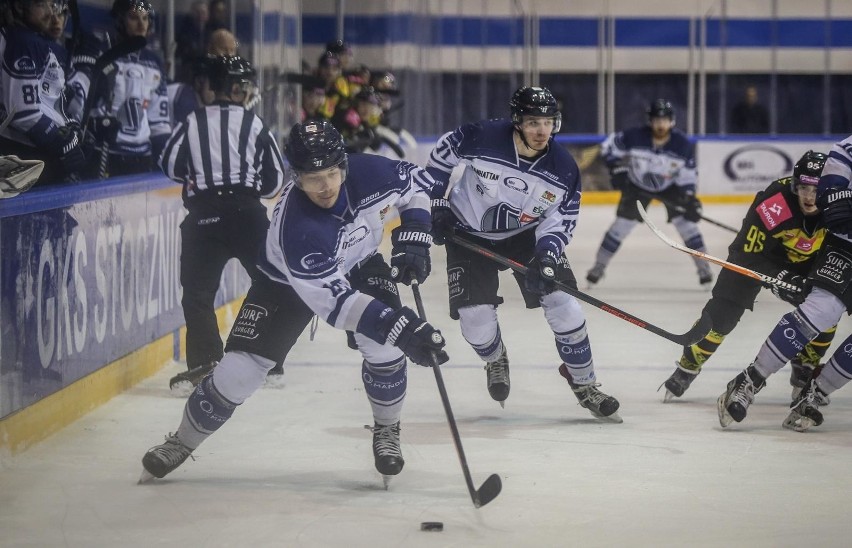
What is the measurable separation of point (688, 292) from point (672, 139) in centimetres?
102

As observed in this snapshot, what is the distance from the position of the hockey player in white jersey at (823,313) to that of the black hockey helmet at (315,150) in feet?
5.63

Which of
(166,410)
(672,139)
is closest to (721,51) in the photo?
(672,139)

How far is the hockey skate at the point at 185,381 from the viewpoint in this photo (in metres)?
5.33

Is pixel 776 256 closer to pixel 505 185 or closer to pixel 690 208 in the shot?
pixel 505 185

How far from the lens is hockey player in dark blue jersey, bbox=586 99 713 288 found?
884cm

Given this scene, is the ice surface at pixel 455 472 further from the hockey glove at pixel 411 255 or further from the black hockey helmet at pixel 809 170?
the black hockey helmet at pixel 809 170

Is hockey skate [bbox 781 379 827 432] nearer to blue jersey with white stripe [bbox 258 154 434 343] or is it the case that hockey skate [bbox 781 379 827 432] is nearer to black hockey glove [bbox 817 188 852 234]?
black hockey glove [bbox 817 188 852 234]

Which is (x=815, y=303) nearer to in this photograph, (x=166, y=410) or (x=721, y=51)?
(x=166, y=410)

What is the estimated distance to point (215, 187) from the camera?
5.41m

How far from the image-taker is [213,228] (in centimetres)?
543

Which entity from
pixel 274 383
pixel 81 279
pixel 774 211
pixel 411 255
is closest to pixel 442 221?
pixel 411 255

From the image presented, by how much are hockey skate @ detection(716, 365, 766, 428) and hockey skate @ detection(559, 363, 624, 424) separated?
36 centimetres

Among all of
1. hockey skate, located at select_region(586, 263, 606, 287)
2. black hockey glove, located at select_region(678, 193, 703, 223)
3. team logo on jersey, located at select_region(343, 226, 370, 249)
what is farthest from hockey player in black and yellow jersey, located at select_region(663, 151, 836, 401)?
black hockey glove, located at select_region(678, 193, 703, 223)

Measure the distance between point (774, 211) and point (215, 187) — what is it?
2.08 m
